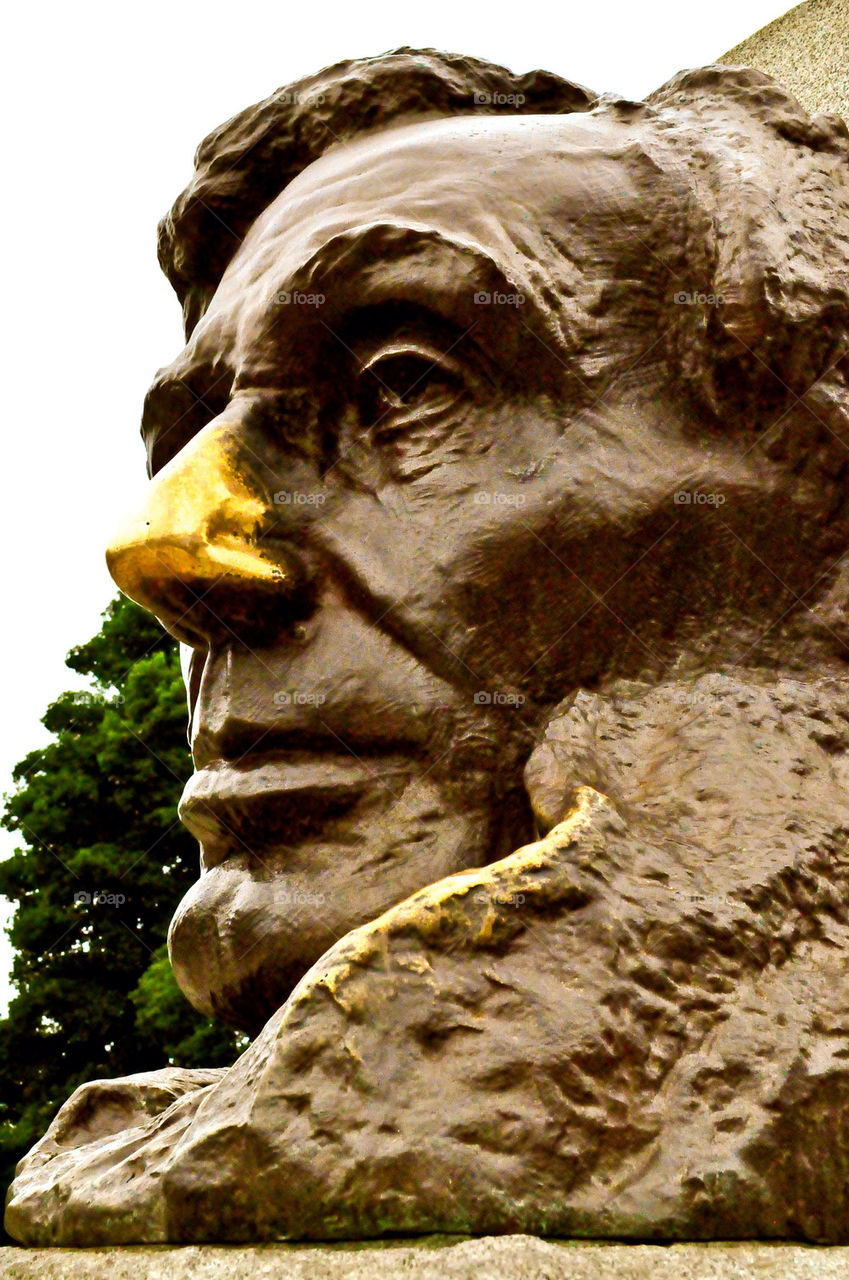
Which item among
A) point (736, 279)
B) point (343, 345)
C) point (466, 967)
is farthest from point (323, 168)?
point (466, 967)

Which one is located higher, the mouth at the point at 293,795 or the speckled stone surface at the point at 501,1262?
the mouth at the point at 293,795

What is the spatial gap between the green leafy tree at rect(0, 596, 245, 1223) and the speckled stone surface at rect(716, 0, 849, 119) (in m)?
8.42

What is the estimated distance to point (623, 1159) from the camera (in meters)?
1.93

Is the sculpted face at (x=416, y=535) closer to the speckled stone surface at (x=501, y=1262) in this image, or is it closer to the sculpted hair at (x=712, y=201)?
the sculpted hair at (x=712, y=201)

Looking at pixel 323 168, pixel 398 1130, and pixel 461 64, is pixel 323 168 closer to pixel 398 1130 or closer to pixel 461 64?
pixel 461 64

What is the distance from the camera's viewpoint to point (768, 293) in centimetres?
265

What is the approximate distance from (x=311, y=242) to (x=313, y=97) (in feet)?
1.96

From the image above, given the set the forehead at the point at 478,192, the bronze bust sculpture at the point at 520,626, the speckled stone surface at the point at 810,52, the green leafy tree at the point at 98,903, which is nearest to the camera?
the bronze bust sculpture at the point at 520,626

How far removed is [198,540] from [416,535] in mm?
370

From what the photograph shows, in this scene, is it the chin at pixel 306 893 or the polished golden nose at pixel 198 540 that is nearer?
the chin at pixel 306 893

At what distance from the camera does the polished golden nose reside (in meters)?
2.62

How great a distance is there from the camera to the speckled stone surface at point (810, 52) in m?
4.67

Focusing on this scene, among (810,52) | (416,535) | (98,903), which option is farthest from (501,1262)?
(98,903)

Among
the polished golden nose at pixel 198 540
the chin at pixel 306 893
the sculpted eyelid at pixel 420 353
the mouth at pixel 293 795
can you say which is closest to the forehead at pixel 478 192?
the sculpted eyelid at pixel 420 353
